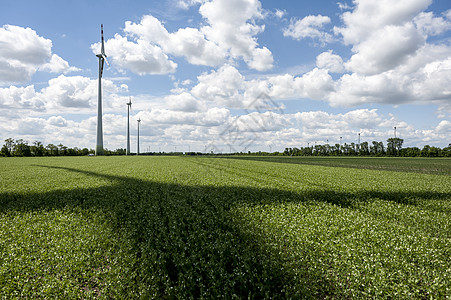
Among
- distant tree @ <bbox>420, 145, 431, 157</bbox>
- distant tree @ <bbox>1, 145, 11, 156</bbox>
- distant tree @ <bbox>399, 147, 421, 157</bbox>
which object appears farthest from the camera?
distant tree @ <bbox>399, 147, 421, 157</bbox>

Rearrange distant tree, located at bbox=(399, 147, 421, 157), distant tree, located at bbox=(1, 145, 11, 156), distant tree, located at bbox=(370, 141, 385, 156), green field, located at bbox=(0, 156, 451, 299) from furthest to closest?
distant tree, located at bbox=(370, 141, 385, 156), distant tree, located at bbox=(399, 147, 421, 157), distant tree, located at bbox=(1, 145, 11, 156), green field, located at bbox=(0, 156, 451, 299)

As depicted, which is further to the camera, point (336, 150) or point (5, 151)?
point (336, 150)

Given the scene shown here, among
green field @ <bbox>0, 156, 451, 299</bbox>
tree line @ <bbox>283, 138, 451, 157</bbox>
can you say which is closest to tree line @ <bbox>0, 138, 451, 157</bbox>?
tree line @ <bbox>283, 138, 451, 157</bbox>

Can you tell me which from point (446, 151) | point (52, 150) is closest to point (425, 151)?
point (446, 151)

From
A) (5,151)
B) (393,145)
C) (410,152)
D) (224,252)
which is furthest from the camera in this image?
(393,145)

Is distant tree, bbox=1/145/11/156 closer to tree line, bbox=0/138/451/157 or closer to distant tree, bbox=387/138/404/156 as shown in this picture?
tree line, bbox=0/138/451/157

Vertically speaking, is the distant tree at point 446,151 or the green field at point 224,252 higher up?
the distant tree at point 446,151

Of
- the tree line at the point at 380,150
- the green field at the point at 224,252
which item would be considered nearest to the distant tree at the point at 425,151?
the tree line at the point at 380,150

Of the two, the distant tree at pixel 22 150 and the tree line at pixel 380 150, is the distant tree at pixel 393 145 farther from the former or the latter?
the distant tree at pixel 22 150

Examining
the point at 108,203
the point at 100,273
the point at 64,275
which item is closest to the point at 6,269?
the point at 64,275

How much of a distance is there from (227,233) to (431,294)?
19.4 ft

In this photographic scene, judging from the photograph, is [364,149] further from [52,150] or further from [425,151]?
[52,150]

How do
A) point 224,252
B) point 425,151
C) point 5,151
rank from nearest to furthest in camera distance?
point 224,252 → point 5,151 → point 425,151

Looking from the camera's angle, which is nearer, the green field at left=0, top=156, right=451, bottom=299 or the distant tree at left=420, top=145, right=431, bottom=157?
the green field at left=0, top=156, right=451, bottom=299
